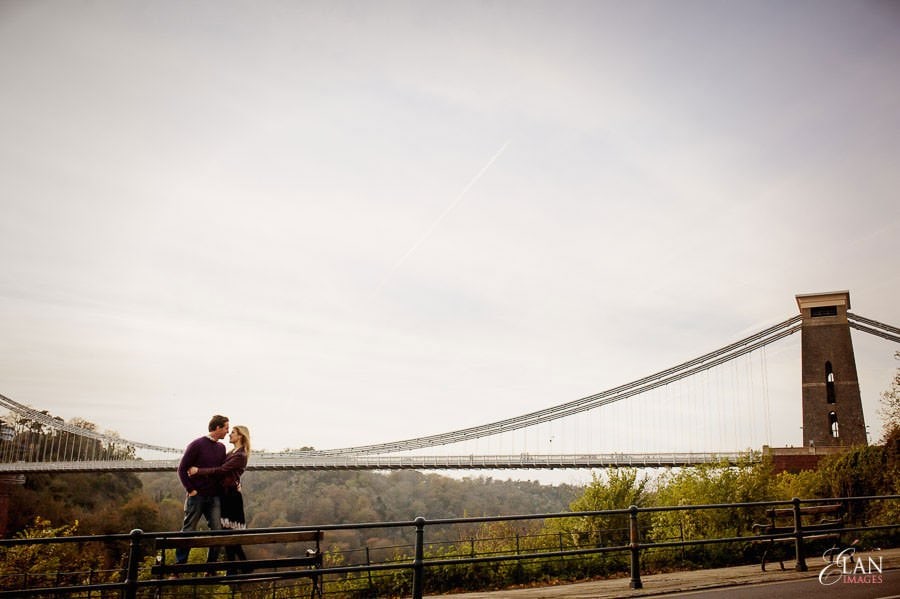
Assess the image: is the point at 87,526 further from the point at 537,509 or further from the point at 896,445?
the point at 896,445

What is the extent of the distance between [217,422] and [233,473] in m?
0.64

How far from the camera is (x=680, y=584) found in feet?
30.6

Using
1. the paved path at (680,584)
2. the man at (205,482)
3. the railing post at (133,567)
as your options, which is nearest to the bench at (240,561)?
the railing post at (133,567)

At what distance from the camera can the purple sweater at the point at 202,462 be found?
801 centimetres

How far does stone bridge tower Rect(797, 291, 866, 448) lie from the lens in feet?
143

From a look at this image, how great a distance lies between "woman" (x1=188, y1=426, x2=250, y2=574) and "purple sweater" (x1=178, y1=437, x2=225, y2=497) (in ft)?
0.23

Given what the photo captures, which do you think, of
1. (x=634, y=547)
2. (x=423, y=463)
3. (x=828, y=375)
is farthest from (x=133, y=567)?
(x=423, y=463)

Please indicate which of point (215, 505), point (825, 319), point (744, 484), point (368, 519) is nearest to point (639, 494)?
point (744, 484)

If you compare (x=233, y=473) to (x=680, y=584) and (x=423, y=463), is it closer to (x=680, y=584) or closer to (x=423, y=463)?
(x=680, y=584)

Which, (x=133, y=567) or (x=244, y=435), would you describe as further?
(x=244, y=435)

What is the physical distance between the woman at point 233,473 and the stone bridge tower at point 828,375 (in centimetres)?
4297

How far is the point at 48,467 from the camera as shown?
6431cm

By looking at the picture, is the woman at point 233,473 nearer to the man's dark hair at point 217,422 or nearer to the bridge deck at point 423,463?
the man's dark hair at point 217,422

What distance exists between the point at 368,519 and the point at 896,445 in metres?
51.3
